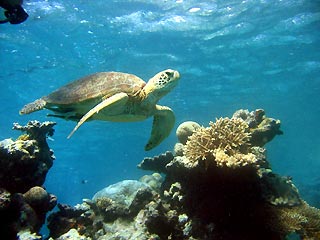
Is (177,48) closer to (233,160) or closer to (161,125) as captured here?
(161,125)

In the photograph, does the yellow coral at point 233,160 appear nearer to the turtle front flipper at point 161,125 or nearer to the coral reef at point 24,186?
the turtle front flipper at point 161,125

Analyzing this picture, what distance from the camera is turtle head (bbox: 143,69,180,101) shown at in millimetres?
5961

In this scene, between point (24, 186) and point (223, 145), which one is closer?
point (223, 145)

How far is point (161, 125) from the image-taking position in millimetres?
6926

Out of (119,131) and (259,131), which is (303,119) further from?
(259,131)

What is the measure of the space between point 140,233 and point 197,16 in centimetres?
1483

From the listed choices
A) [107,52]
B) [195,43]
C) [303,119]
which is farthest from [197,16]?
[303,119]

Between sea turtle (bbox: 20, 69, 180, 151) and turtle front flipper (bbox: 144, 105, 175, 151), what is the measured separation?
1.3 inches

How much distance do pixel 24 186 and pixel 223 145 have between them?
12.7 ft

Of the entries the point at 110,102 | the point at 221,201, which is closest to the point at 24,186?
the point at 110,102

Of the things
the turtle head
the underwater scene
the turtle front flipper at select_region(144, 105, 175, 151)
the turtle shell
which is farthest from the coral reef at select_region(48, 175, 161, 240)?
the turtle shell

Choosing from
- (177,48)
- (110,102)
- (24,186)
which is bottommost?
(24,186)

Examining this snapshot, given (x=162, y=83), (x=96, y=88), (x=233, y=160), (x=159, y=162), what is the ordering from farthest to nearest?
(x=159, y=162), (x=96, y=88), (x=162, y=83), (x=233, y=160)

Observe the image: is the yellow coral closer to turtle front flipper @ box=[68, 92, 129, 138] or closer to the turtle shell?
turtle front flipper @ box=[68, 92, 129, 138]
